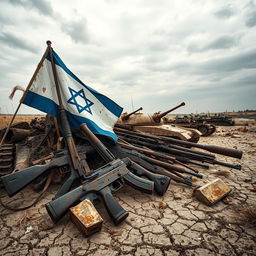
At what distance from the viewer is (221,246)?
69.0 inches

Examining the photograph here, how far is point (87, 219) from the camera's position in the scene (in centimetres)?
181

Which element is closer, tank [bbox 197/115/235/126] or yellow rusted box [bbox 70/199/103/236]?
yellow rusted box [bbox 70/199/103/236]

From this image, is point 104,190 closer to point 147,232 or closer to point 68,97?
point 147,232

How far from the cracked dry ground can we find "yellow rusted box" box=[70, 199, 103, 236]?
157 mm

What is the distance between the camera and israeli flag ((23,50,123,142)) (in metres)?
3.17

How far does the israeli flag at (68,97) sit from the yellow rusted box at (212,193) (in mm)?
2062

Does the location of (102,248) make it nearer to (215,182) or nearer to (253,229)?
(253,229)

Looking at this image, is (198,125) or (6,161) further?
(198,125)

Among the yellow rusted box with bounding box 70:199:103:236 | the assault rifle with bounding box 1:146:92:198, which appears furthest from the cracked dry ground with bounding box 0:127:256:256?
the assault rifle with bounding box 1:146:92:198

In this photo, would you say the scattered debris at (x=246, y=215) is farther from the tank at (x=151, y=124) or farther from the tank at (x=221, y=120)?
the tank at (x=221, y=120)

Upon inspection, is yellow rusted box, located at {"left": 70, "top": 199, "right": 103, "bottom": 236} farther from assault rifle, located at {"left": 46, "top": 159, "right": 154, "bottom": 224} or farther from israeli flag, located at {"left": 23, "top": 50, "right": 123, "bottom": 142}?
israeli flag, located at {"left": 23, "top": 50, "right": 123, "bottom": 142}

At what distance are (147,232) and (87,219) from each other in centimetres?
80

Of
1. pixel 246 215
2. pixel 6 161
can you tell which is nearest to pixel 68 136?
pixel 6 161

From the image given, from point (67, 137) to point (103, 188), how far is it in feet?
4.26
